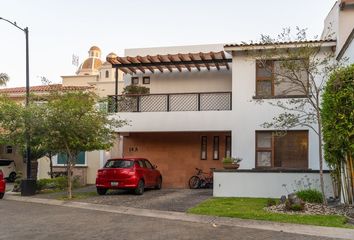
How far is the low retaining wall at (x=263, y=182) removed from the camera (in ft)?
49.7

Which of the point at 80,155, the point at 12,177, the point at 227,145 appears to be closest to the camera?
the point at 227,145

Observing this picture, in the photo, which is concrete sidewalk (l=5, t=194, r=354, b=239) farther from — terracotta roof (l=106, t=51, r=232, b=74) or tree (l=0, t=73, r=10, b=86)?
tree (l=0, t=73, r=10, b=86)

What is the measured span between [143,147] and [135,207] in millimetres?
9211

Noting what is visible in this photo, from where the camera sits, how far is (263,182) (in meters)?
15.7

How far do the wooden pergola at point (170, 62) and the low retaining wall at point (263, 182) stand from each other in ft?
18.3

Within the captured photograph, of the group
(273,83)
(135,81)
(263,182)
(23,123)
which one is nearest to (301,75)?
(273,83)

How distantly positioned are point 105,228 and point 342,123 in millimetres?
6771

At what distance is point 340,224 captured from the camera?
10.1 m

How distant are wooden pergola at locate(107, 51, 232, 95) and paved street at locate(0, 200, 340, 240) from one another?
29.3 ft

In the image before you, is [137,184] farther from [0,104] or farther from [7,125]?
[0,104]

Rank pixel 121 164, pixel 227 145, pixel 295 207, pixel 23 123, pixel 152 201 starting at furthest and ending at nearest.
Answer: pixel 227 145, pixel 23 123, pixel 121 164, pixel 152 201, pixel 295 207

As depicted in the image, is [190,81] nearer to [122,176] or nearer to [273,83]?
[273,83]

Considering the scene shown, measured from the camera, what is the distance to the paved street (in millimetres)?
9148

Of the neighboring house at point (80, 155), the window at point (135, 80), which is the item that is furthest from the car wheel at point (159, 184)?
the window at point (135, 80)
